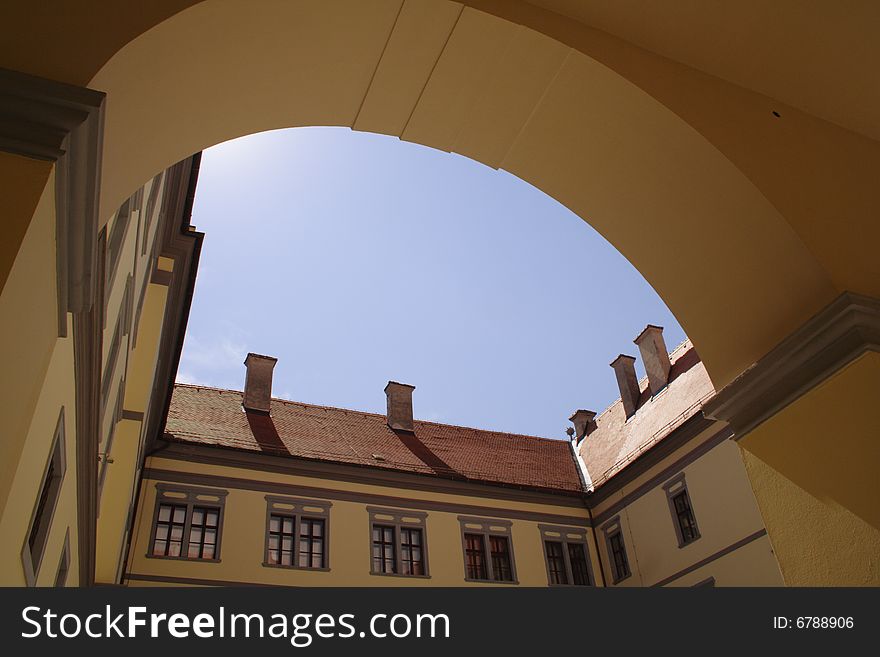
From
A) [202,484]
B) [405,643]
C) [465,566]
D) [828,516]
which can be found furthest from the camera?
[465,566]

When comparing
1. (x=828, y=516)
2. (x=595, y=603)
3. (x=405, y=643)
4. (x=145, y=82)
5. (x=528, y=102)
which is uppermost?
(x=528, y=102)

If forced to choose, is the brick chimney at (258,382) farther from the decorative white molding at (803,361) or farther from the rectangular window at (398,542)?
the decorative white molding at (803,361)

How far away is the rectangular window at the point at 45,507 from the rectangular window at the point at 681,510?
51.7 ft

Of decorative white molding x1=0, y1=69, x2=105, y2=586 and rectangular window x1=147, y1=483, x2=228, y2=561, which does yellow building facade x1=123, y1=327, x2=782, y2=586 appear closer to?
rectangular window x1=147, y1=483, x2=228, y2=561

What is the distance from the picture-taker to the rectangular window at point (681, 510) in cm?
1803

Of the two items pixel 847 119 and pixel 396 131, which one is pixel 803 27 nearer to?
pixel 847 119

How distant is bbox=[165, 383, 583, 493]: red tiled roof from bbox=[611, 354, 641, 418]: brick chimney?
291 centimetres

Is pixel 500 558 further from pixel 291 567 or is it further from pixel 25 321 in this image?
pixel 25 321

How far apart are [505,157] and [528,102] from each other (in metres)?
0.46

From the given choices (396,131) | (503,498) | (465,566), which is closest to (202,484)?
(465,566)

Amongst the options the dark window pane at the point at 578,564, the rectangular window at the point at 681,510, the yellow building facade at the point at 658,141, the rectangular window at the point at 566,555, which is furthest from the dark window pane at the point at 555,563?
the yellow building facade at the point at 658,141

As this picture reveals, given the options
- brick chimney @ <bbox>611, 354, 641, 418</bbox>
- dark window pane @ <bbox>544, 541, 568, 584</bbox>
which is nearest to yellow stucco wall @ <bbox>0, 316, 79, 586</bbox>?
dark window pane @ <bbox>544, 541, 568, 584</bbox>

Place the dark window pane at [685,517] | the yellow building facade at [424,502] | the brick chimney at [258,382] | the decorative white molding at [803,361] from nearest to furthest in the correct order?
the decorative white molding at [803,361] < the yellow building facade at [424,502] < the dark window pane at [685,517] < the brick chimney at [258,382]

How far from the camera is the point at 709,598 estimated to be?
8.19 ft
